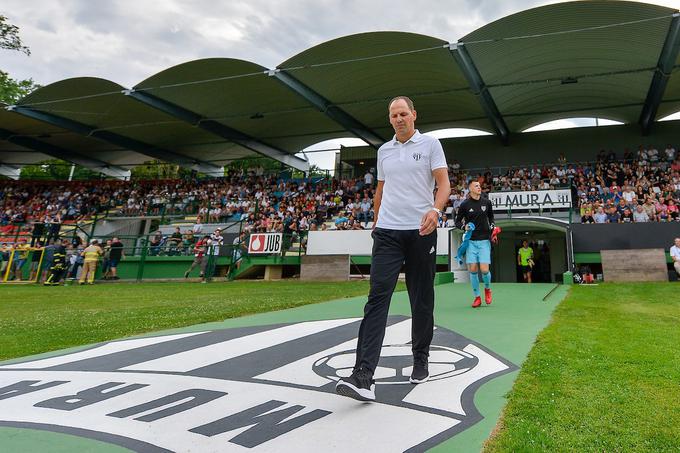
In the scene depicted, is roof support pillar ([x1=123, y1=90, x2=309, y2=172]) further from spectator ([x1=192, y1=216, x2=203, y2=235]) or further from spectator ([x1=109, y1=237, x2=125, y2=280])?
spectator ([x1=109, y1=237, x2=125, y2=280])

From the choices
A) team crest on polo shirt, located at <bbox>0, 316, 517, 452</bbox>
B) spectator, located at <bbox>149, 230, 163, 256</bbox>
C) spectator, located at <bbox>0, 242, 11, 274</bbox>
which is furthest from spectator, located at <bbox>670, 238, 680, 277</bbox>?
spectator, located at <bbox>0, 242, 11, 274</bbox>

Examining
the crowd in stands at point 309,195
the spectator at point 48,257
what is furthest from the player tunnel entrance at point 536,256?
the spectator at point 48,257

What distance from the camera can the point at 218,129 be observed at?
88.2ft

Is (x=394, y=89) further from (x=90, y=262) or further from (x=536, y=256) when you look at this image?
(x=90, y=262)

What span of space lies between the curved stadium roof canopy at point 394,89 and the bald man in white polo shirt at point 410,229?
14819 mm

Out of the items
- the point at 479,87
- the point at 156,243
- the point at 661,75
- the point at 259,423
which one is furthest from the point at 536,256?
the point at 259,423

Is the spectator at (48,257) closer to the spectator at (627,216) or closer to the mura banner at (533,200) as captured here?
the mura banner at (533,200)

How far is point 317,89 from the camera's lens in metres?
20.8

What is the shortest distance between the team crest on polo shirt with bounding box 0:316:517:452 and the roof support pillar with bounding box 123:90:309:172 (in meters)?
20.9

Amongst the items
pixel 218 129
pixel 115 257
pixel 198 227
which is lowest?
pixel 115 257

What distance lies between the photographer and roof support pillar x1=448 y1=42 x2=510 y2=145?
16.6 metres

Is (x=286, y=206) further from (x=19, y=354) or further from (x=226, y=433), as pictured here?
(x=226, y=433)

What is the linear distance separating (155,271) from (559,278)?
18817mm

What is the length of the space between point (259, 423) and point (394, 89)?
21138mm
